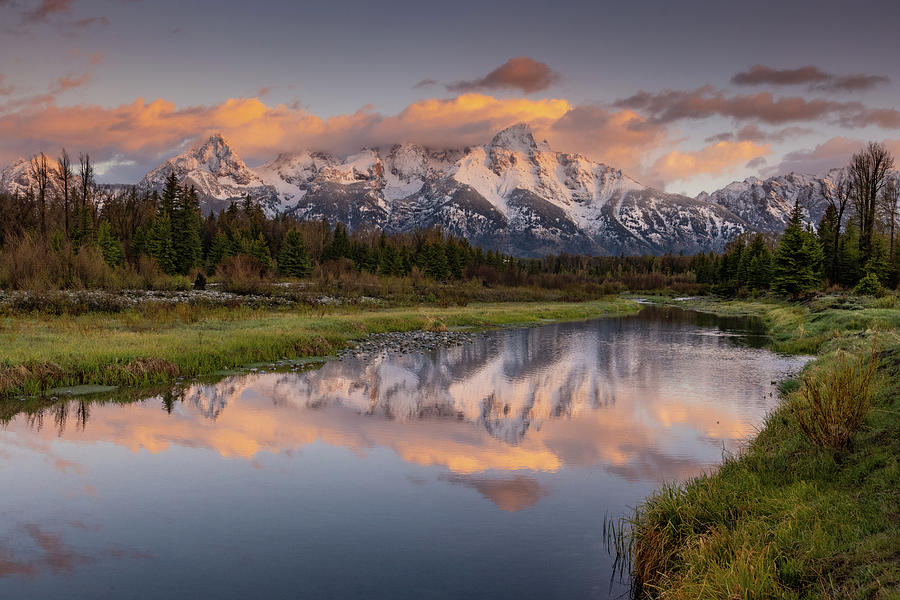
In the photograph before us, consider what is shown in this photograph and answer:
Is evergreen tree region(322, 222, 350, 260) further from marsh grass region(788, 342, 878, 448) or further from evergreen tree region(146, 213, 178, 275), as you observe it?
marsh grass region(788, 342, 878, 448)

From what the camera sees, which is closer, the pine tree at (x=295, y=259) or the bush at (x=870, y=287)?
the bush at (x=870, y=287)

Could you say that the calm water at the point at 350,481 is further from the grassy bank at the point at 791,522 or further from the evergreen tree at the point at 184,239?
the evergreen tree at the point at 184,239

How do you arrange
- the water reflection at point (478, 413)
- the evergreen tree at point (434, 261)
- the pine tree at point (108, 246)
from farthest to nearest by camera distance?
the evergreen tree at point (434, 261), the pine tree at point (108, 246), the water reflection at point (478, 413)

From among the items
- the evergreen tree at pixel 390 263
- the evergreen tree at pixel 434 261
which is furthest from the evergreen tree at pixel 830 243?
the evergreen tree at pixel 390 263

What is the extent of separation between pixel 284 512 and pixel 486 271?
106 m

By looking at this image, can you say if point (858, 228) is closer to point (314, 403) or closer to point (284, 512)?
point (314, 403)

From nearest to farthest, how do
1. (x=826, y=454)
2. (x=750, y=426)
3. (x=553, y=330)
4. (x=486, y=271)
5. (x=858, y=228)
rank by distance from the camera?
(x=826, y=454) → (x=750, y=426) → (x=553, y=330) → (x=858, y=228) → (x=486, y=271)

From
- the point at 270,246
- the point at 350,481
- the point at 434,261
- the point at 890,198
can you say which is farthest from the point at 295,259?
the point at 890,198

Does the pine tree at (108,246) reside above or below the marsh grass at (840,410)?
above

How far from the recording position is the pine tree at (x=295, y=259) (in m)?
88.1

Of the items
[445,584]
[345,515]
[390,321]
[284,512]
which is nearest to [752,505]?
[445,584]

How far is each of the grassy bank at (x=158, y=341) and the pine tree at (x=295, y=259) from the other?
44070 millimetres

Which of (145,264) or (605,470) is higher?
(145,264)

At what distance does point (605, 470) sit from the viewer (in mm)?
13836
